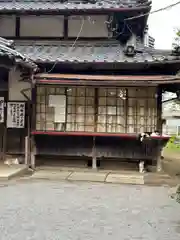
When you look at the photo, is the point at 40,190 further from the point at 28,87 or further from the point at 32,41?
the point at 32,41

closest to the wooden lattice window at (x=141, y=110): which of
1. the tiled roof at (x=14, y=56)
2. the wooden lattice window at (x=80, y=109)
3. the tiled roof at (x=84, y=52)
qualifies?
the tiled roof at (x=84, y=52)

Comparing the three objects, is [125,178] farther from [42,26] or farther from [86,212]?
[42,26]

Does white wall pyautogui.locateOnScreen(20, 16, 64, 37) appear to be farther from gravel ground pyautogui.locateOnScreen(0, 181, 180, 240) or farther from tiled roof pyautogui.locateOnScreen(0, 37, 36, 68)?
gravel ground pyautogui.locateOnScreen(0, 181, 180, 240)

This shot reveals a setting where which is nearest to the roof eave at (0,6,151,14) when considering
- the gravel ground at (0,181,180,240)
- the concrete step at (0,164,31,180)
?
the concrete step at (0,164,31,180)

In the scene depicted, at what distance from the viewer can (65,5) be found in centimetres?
1388

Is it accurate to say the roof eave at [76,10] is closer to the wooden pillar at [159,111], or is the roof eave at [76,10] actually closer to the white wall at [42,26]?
the white wall at [42,26]

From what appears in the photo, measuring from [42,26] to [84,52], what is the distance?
2.14 meters

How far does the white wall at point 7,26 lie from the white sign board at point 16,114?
9.67 feet

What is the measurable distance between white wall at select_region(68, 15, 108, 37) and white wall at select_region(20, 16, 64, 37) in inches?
14.2

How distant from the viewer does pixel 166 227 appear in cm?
592

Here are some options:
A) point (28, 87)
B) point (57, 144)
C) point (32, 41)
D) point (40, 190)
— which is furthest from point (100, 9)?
point (40, 190)

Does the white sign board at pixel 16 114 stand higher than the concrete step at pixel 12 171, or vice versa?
the white sign board at pixel 16 114

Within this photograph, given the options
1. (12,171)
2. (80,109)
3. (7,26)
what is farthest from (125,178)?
(7,26)

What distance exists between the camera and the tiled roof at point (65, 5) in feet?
42.8
